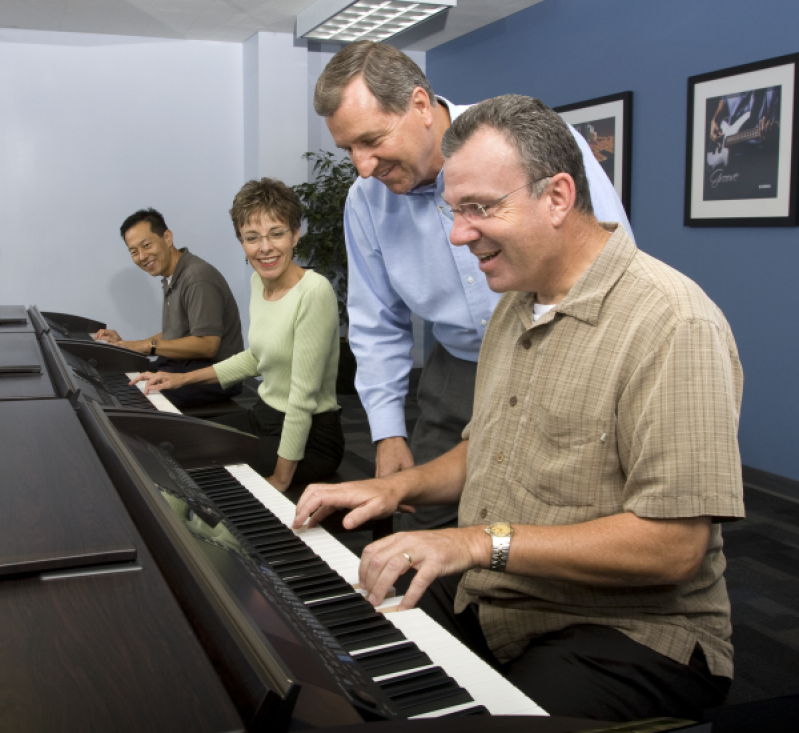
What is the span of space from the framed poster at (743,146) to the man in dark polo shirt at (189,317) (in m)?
2.64

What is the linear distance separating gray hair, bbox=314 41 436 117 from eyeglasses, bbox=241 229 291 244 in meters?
1.01

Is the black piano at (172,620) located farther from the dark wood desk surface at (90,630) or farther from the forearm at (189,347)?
the forearm at (189,347)

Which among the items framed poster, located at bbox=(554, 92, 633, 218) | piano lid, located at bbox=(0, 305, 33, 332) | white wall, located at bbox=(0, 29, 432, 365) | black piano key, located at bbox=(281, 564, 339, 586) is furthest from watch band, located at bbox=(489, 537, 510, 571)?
white wall, located at bbox=(0, 29, 432, 365)

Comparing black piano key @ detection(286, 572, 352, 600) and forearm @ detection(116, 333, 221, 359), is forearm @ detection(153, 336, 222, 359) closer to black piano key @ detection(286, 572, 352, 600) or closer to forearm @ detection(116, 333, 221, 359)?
forearm @ detection(116, 333, 221, 359)

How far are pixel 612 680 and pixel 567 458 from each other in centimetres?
33

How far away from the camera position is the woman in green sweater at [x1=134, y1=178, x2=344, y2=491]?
2600 mm

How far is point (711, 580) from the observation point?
1280 millimetres

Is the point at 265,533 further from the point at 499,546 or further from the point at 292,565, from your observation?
the point at 499,546

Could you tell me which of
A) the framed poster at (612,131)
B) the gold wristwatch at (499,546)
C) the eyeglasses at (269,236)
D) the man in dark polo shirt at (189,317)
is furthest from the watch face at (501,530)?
the framed poster at (612,131)

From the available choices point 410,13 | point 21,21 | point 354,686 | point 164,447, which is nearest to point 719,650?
point 354,686

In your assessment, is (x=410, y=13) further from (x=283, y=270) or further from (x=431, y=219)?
(x=431, y=219)

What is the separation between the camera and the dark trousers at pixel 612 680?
3.94 feet

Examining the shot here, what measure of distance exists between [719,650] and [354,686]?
0.66 meters

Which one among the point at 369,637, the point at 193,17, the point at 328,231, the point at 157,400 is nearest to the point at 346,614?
the point at 369,637
